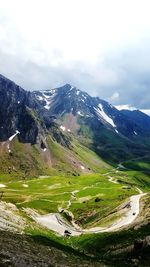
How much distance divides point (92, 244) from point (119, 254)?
1898 centimetres

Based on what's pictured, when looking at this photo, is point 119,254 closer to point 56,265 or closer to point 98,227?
point 56,265

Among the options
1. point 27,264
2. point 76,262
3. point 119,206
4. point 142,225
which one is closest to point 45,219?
point 119,206

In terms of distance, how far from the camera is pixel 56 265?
167 ft

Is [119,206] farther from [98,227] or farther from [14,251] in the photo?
[14,251]

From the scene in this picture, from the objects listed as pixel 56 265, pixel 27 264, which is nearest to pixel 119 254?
pixel 56 265

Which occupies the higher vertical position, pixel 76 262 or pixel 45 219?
pixel 76 262

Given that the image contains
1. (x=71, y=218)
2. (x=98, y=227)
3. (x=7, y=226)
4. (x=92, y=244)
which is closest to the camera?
(x=7, y=226)

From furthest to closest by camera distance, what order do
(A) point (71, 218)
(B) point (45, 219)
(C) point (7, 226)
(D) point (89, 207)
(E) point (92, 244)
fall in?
1. (D) point (89, 207)
2. (A) point (71, 218)
3. (B) point (45, 219)
4. (E) point (92, 244)
5. (C) point (7, 226)

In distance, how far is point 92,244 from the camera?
88875mm

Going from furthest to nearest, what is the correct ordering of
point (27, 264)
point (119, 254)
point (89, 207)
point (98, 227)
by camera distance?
1. point (89, 207)
2. point (98, 227)
3. point (119, 254)
4. point (27, 264)

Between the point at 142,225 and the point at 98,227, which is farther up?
the point at 142,225

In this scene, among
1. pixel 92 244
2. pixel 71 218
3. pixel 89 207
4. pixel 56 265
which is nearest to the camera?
pixel 56 265

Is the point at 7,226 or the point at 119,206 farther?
the point at 119,206

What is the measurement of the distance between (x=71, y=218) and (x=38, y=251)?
114603 millimetres
